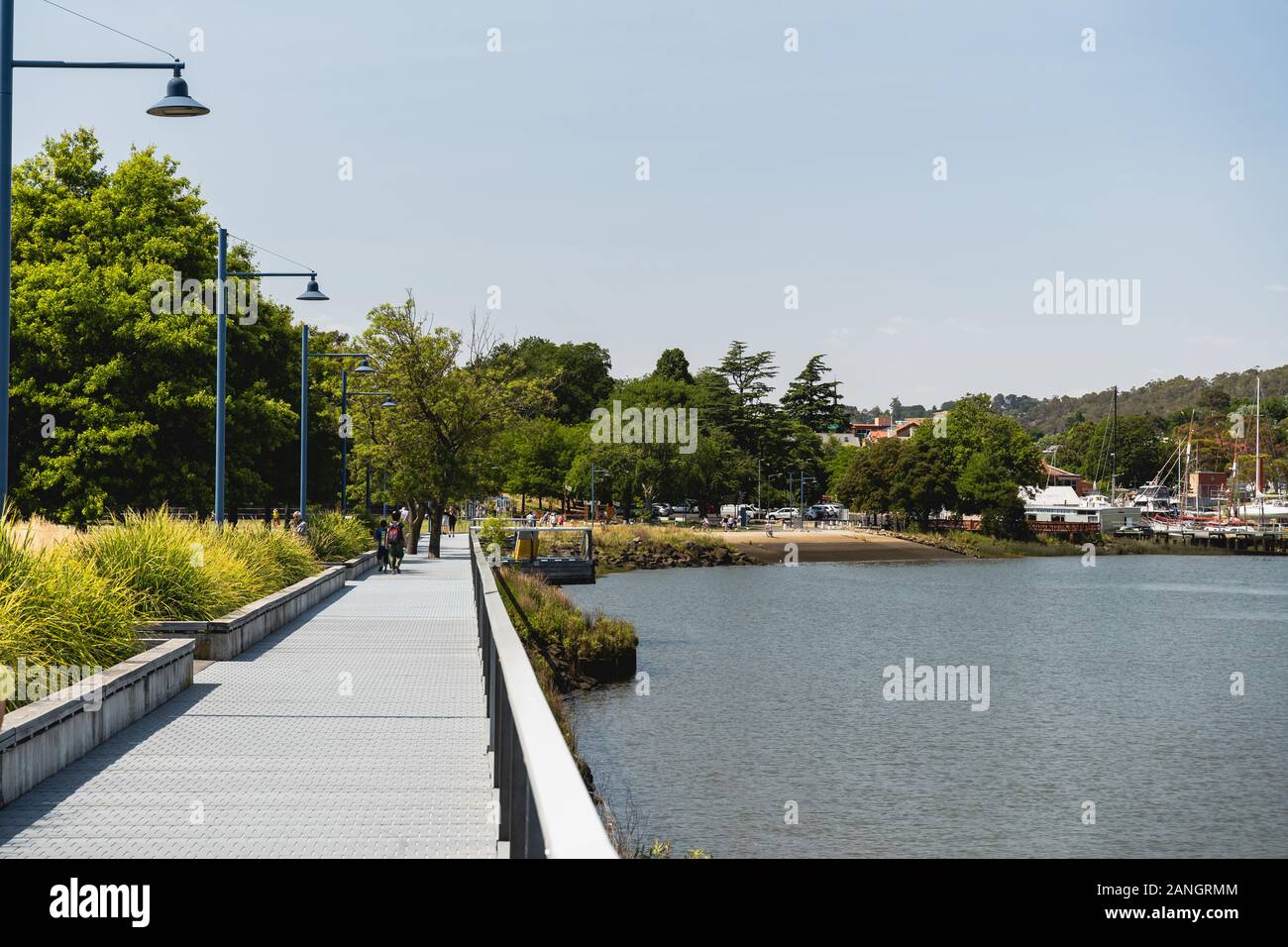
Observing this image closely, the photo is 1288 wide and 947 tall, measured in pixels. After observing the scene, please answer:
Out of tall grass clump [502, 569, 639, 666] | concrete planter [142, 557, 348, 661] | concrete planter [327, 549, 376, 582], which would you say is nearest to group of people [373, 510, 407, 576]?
concrete planter [327, 549, 376, 582]

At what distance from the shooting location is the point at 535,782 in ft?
16.9

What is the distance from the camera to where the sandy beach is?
347 ft

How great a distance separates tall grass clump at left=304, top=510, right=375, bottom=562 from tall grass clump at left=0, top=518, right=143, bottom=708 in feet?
74.0

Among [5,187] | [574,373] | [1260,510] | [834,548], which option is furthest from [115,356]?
[1260,510]

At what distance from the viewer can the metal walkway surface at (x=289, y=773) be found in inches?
325

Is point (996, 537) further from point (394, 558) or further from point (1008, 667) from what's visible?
point (394, 558)

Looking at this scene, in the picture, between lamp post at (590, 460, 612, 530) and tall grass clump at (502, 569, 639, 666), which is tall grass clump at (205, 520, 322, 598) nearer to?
tall grass clump at (502, 569, 639, 666)

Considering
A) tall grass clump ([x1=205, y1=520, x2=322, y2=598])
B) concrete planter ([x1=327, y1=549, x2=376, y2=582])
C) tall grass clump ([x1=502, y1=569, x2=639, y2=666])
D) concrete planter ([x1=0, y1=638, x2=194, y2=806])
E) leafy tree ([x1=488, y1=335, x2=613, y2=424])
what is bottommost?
tall grass clump ([x1=502, y1=569, x2=639, y2=666])

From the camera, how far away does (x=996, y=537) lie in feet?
409

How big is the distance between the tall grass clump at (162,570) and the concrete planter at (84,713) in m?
2.45

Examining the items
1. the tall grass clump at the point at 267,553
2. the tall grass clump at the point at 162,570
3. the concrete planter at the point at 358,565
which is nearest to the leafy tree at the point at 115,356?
the concrete planter at the point at 358,565

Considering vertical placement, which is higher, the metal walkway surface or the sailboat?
the metal walkway surface

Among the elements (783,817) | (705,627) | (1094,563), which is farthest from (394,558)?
(1094,563)
